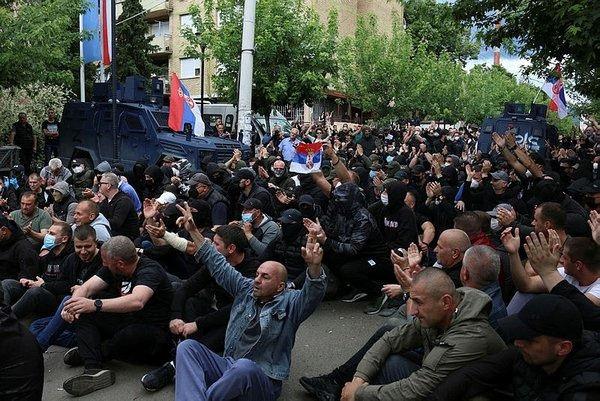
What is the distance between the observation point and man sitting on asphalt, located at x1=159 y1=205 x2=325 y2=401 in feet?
12.2

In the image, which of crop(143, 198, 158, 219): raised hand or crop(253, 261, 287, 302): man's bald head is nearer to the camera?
crop(253, 261, 287, 302): man's bald head

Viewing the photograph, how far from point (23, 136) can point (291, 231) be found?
1118 cm

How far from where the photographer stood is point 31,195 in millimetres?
7527

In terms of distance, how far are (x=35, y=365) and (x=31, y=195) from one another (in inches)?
188

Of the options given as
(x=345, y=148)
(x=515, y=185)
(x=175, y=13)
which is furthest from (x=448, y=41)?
(x=515, y=185)

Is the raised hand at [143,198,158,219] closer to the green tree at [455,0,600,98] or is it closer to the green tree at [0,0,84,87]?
the green tree at [455,0,600,98]

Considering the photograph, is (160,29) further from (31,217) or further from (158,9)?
(31,217)

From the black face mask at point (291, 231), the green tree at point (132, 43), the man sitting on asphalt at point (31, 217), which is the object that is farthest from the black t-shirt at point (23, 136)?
the green tree at point (132, 43)

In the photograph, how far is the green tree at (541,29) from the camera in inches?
339

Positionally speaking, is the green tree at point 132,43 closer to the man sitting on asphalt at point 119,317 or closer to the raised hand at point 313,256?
the man sitting on asphalt at point 119,317

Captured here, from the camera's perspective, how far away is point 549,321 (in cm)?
287

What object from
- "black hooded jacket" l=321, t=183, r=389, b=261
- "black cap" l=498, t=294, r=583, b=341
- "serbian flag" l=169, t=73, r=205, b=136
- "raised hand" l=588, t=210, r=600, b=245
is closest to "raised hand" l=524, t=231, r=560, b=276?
"black cap" l=498, t=294, r=583, b=341

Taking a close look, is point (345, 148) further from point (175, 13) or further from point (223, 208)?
Answer: point (175, 13)

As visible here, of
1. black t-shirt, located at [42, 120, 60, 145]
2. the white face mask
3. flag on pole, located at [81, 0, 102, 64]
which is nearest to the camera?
the white face mask
